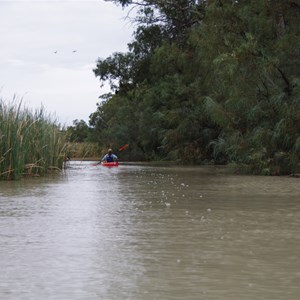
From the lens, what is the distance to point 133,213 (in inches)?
318

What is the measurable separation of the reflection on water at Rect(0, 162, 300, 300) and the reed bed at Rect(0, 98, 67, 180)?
16.8ft

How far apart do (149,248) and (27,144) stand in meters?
11.1

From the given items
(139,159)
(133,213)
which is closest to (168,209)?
(133,213)

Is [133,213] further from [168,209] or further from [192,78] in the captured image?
[192,78]

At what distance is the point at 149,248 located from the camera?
17.8 feet

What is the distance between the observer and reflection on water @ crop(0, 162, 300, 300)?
3.98 m

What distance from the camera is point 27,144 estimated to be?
16.0 metres

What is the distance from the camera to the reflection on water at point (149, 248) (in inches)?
157

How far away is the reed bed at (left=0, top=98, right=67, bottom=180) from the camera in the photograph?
589 inches

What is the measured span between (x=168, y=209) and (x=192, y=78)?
27.0 metres

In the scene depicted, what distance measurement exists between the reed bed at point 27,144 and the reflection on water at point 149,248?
513 cm

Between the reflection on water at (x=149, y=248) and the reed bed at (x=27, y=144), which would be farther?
the reed bed at (x=27, y=144)

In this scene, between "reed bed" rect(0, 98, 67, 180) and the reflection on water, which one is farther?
"reed bed" rect(0, 98, 67, 180)

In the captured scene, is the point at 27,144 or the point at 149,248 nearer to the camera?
the point at 149,248
